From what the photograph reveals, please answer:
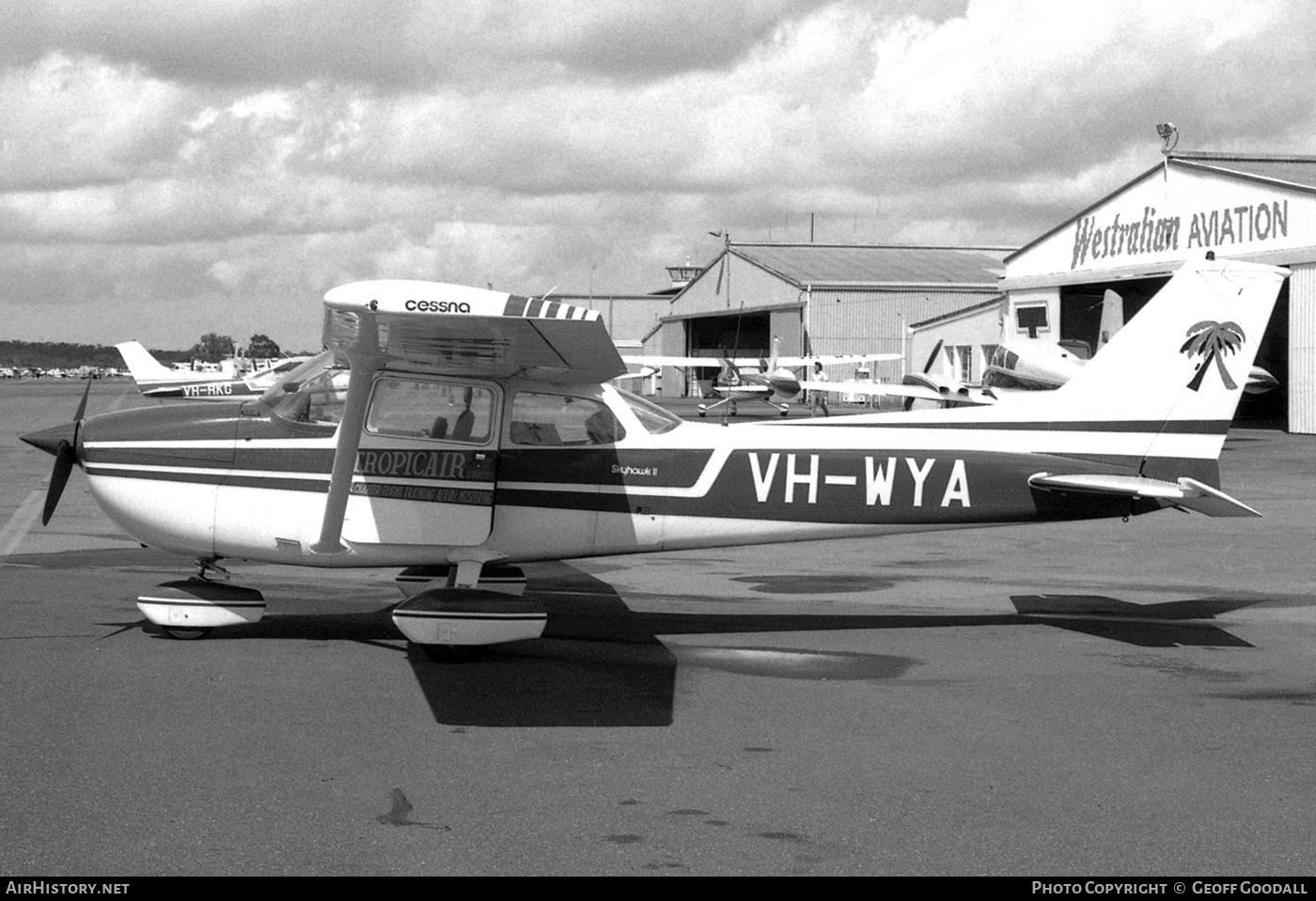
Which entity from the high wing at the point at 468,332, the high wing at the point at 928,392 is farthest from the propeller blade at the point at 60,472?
the high wing at the point at 928,392

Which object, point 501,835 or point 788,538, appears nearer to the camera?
point 501,835

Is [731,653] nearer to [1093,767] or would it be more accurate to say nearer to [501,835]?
[1093,767]

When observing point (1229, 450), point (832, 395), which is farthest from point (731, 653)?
point (832, 395)

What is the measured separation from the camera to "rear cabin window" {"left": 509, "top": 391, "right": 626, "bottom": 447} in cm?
839

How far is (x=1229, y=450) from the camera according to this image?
86.8 feet

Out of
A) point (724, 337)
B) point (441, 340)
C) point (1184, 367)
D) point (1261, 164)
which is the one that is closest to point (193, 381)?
point (441, 340)

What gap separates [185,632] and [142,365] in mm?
24479

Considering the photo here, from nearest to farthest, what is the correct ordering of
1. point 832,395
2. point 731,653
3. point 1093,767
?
point 1093,767 → point 731,653 → point 832,395

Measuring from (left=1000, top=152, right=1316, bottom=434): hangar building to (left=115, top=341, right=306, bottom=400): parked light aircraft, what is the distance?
19333 millimetres

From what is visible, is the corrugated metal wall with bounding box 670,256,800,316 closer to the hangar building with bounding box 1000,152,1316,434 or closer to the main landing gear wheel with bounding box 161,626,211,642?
the hangar building with bounding box 1000,152,1316,434

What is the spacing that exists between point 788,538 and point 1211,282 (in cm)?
322

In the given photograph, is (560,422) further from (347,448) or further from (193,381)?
(193,381)

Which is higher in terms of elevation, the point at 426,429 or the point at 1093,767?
the point at 426,429

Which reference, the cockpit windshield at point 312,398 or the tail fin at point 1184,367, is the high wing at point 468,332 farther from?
the tail fin at point 1184,367
